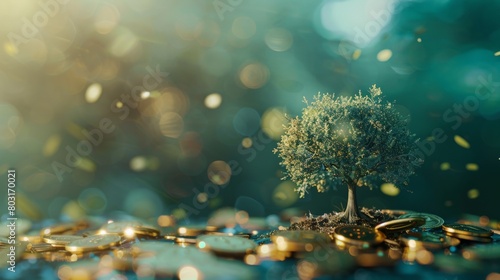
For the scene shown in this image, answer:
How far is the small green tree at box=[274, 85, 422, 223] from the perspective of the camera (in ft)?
22.8

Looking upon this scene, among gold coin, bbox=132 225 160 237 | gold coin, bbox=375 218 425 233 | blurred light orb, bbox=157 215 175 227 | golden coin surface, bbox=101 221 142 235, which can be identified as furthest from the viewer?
blurred light orb, bbox=157 215 175 227

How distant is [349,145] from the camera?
687 cm

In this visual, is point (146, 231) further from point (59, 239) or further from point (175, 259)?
point (175, 259)

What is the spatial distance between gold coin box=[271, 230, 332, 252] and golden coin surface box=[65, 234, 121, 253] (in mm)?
2222

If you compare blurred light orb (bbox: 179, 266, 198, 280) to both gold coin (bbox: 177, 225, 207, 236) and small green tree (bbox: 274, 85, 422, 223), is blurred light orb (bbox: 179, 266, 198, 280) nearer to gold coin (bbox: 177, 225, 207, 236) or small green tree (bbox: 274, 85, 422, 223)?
gold coin (bbox: 177, 225, 207, 236)

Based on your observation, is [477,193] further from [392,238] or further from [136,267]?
[136,267]

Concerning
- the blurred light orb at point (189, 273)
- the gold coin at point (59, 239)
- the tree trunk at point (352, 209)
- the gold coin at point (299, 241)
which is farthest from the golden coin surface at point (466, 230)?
the gold coin at point (59, 239)

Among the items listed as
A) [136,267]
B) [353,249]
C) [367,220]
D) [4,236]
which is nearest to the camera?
[136,267]

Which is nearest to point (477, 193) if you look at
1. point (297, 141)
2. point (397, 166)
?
point (397, 166)

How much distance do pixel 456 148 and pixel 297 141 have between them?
358cm

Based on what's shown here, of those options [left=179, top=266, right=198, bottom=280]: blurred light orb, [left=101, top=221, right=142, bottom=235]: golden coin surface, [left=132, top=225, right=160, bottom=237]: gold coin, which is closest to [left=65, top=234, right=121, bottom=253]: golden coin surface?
[left=132, top=225, right=160, bottom=237]: gold coin

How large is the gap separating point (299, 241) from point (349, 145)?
6.13ft

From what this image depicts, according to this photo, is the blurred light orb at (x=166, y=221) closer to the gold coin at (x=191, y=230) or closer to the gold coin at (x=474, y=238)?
the gold coin at (x=191, y=230)

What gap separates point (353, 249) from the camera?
5.79 meters
